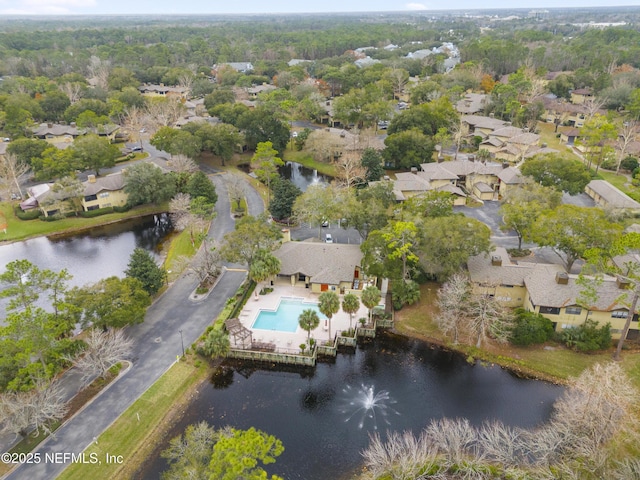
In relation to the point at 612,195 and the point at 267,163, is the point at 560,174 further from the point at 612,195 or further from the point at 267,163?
the point at 267,163

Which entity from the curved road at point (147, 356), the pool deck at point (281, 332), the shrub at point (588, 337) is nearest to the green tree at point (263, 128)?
the curved road at point (147, 356)

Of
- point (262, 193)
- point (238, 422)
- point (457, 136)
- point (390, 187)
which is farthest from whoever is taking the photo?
point (457, 136)

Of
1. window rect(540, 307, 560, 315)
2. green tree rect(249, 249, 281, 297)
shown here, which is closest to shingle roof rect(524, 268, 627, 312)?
window rect(540, 307, 560, 315)

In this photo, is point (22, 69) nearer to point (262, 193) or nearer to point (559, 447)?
point (262, 193)

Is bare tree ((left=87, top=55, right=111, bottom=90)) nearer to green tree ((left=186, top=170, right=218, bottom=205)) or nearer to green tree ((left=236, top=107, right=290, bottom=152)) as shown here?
green tree ((left=236, top=107, right=290, bottom=152))

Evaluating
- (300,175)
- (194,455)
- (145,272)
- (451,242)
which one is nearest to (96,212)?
(145,272)

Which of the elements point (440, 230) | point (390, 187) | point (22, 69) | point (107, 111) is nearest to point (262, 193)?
point (390, 187)
